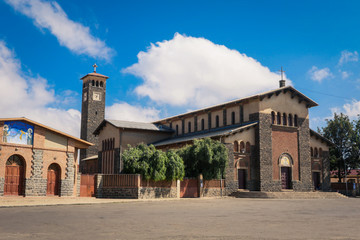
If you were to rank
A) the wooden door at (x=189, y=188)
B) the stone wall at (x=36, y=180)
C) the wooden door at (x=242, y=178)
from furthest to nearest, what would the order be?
1. the wooden door at (x=242, y=178)
2. the wooden door at (x=189, y=188)
3. the stone wall at (x=36, y=180)

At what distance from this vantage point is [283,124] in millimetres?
45500

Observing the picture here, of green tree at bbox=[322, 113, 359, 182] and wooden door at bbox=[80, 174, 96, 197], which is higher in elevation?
green tree at bbox=[322, 113, 359, 182]

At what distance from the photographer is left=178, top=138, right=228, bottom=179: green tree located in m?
37.4

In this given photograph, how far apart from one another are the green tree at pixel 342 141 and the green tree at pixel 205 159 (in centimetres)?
2560

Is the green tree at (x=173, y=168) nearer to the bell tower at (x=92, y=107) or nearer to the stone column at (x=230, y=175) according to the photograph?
the stone column at (x=230, y=175)

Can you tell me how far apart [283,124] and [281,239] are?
121 feet

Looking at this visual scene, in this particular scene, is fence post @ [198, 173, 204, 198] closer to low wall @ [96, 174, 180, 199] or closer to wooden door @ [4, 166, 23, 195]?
low wall @ [96, 174, 180, 199]

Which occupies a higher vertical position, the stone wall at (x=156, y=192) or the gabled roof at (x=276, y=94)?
the gabled roof at (x=276, y=94)

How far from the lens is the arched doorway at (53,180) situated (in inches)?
1252

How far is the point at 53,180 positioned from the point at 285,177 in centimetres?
2714

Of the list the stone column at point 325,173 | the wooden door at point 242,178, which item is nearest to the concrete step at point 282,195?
the wooden door at point 242,178

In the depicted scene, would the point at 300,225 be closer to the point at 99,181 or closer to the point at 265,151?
the point at 99,181

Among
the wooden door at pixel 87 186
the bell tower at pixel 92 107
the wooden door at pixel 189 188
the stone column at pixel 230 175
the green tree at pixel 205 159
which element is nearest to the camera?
the wooden door at pixel 87 186

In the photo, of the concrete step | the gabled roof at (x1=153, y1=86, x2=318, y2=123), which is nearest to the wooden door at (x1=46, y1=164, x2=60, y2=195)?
the concrete step
